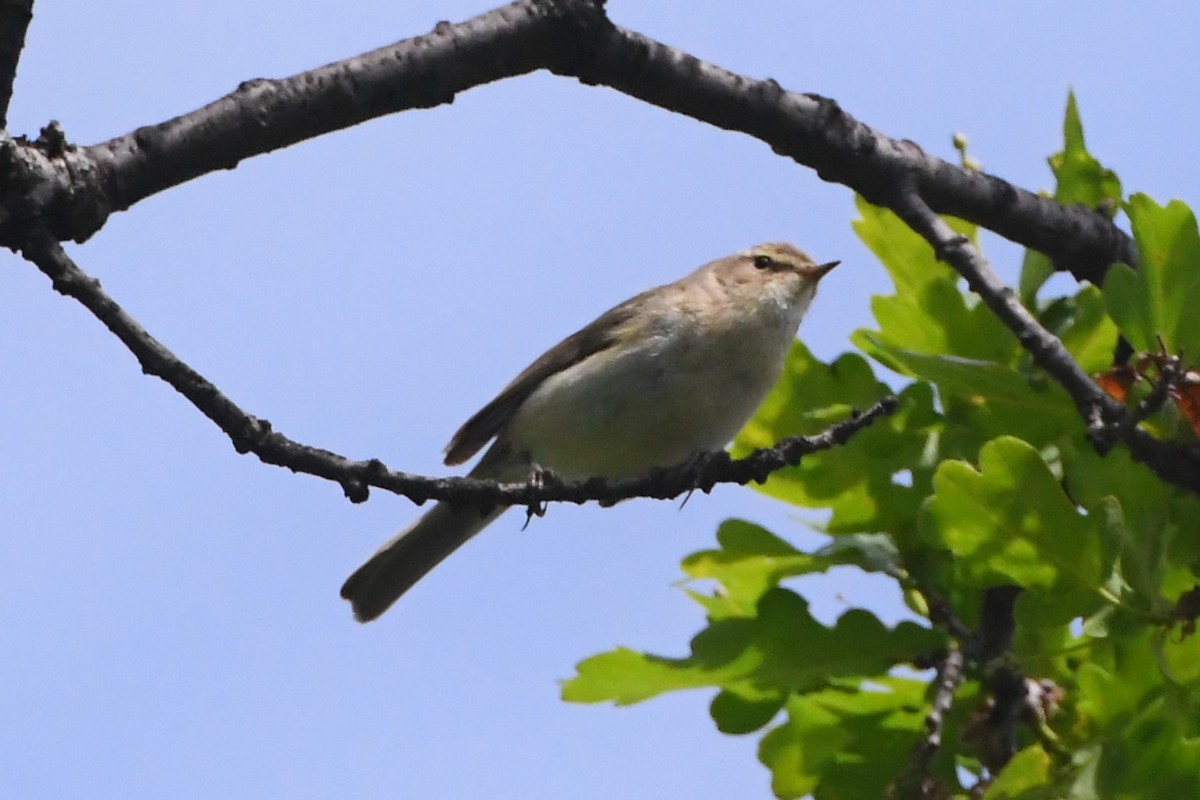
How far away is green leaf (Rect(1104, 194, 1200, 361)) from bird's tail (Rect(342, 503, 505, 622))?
2839 mm

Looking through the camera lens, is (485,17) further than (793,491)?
No

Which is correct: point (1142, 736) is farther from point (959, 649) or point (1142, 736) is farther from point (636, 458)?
point (636, 458)

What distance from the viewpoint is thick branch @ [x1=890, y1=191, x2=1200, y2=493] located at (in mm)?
2787

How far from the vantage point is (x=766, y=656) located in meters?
3.29

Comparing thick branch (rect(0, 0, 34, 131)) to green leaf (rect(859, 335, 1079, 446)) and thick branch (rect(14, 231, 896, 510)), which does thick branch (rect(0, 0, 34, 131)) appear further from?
green leaf (rect(859, 335, 1079, 446))

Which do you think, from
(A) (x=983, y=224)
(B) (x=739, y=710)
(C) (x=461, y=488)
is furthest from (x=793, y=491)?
(C) (x=461, y=488)

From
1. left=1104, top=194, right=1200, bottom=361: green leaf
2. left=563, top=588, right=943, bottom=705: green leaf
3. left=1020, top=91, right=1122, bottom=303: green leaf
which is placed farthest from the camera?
left=1020, top=91, right=1122, bottom=303: green leaf

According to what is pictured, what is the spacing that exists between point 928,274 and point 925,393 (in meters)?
0.28

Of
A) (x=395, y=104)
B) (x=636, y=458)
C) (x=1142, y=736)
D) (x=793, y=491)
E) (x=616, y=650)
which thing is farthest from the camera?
(x=636, y=458)

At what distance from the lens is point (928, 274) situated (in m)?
3.62

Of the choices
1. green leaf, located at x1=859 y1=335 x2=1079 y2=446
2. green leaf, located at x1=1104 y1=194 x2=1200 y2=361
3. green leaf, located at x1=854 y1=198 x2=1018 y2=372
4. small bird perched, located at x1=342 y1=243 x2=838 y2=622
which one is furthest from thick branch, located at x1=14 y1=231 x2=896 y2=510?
small bird perched, located at x1=342 y1=243 x2=838 y2=622

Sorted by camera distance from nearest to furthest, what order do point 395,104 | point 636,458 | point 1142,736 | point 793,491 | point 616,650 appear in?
1. point 395,104
2. point 1142,736
3. point 616,650
4. point 793,491
5. point 636,458

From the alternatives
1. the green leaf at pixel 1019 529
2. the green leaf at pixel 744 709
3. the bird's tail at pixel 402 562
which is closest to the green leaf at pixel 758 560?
the green leaf at pixel 744 709

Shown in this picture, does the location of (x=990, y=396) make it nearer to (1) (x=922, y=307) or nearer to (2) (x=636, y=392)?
(1) (x=922, y=307)
